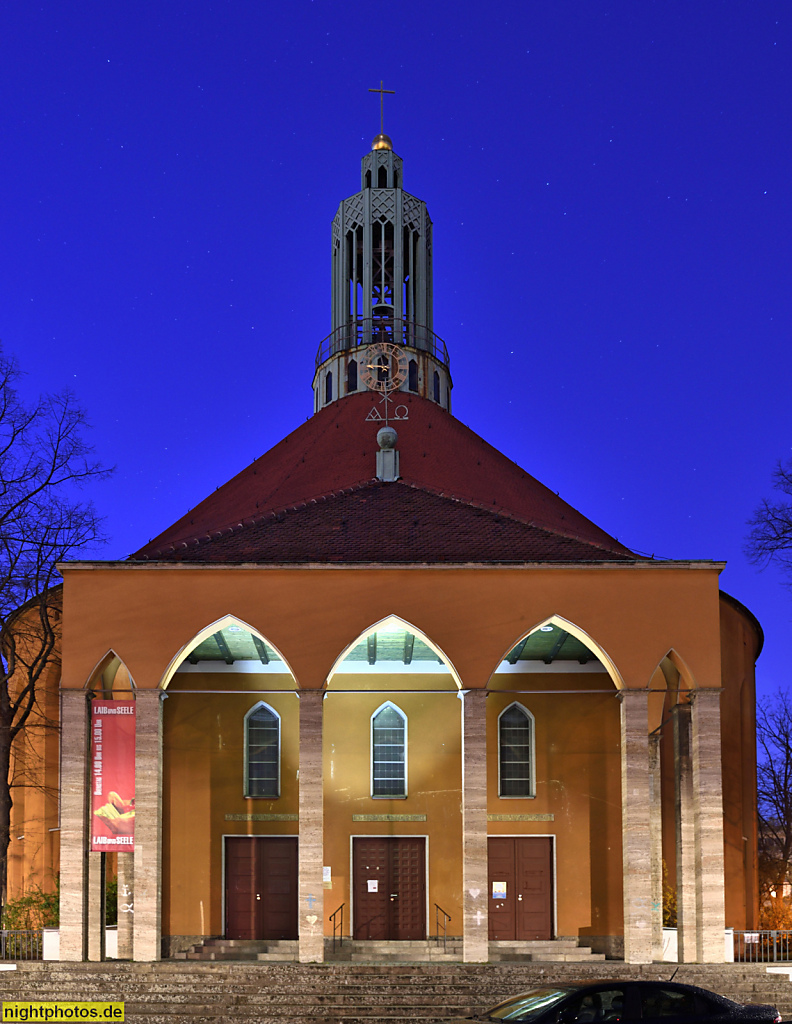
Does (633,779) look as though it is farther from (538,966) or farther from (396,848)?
(396,848)

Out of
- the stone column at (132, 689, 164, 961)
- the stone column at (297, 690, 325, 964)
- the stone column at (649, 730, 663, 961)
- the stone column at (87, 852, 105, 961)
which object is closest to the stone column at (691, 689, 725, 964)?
the stone column at (649, 730, 663, 961)

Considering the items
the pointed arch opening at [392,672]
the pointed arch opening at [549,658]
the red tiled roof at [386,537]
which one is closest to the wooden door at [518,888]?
the pointed arch opening at [549,658]

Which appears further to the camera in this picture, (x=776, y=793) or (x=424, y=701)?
(x=776, y=793)

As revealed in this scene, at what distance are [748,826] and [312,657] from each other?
14.9 meters

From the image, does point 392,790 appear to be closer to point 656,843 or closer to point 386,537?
point 656,843

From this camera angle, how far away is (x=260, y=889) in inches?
1087

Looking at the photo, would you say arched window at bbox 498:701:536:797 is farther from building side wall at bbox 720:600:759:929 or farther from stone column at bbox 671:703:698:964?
building side wall at bbox 720:600:759:929

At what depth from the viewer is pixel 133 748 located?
899 inches

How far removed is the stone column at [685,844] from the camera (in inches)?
891

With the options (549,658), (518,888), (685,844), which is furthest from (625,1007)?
(549,658)

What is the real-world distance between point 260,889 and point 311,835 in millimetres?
6043

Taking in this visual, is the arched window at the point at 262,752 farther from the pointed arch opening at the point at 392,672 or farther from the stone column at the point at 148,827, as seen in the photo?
the stone column at the point at 148,827

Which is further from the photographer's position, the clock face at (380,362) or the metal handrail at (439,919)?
the clock face at (380,362)

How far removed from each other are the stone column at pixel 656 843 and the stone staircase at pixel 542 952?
123 centimetres
